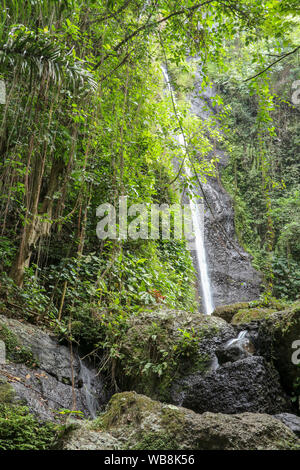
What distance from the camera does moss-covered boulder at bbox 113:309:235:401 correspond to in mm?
4465

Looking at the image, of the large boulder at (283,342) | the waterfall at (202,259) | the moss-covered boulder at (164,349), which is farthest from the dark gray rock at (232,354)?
the waterfall at (202,259)

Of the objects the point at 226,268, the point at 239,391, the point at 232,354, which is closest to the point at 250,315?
the point at 232,354

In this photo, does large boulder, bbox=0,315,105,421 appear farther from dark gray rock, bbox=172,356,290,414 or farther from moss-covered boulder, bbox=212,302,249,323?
moss-covered boulder, bbox=212,302,249,323

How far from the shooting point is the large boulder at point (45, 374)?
3.57 metres

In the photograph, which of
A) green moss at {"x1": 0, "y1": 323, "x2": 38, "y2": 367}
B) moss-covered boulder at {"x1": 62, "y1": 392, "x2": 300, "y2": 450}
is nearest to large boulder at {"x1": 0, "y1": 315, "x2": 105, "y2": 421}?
green moss at {"x1": 0, "y1": 323, "x2": 38, "y2": 367}

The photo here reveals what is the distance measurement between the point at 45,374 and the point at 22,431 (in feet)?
4.82

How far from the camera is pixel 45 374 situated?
4152 millimetres

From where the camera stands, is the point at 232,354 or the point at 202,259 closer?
the point at 232,354

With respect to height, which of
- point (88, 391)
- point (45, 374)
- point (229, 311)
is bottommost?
point (88, 391)

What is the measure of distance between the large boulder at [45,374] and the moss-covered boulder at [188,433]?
0.90 m

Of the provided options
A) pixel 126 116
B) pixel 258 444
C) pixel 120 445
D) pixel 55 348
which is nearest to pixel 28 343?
pixel 55 348

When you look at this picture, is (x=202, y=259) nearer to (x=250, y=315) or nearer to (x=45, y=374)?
(x=250, y=315)

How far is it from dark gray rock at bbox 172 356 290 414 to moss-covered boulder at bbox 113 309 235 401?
326mm

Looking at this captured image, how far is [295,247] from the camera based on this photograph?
1303cm
